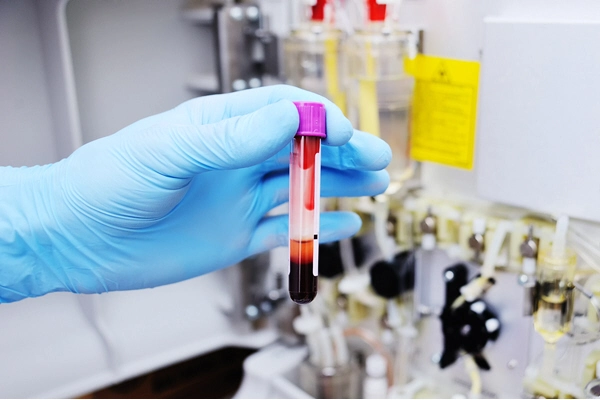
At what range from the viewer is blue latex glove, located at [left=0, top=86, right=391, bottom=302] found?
2.37 ft

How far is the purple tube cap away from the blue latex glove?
0.7 inches

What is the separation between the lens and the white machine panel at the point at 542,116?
0.83 meters

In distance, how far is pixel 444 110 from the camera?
1054 millimetres

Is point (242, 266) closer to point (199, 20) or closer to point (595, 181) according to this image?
point (199, 20)

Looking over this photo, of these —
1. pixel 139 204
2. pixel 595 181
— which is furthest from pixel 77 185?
pixel 595 181

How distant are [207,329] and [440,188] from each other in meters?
0.69

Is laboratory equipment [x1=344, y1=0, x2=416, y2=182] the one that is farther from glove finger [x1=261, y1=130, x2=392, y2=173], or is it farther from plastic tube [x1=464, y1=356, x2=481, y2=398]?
plastic tube [x1=464, y1=356, x2=481, y2=398]

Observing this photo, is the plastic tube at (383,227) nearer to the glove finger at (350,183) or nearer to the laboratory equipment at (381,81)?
the laboratory equipment at (381,81)

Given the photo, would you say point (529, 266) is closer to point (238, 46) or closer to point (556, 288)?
point (556, 288)

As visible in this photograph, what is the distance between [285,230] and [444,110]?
0.37 meters

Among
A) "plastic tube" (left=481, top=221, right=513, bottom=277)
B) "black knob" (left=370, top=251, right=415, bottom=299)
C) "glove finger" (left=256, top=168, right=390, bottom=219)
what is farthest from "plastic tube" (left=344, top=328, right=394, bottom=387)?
"glove finger" (left=256, top=168, right=390, bottom=219)

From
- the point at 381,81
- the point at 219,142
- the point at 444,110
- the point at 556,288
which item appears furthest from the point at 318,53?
the point at 556,288

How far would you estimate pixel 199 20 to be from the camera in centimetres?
129

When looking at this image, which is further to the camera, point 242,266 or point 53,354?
point 242,266
